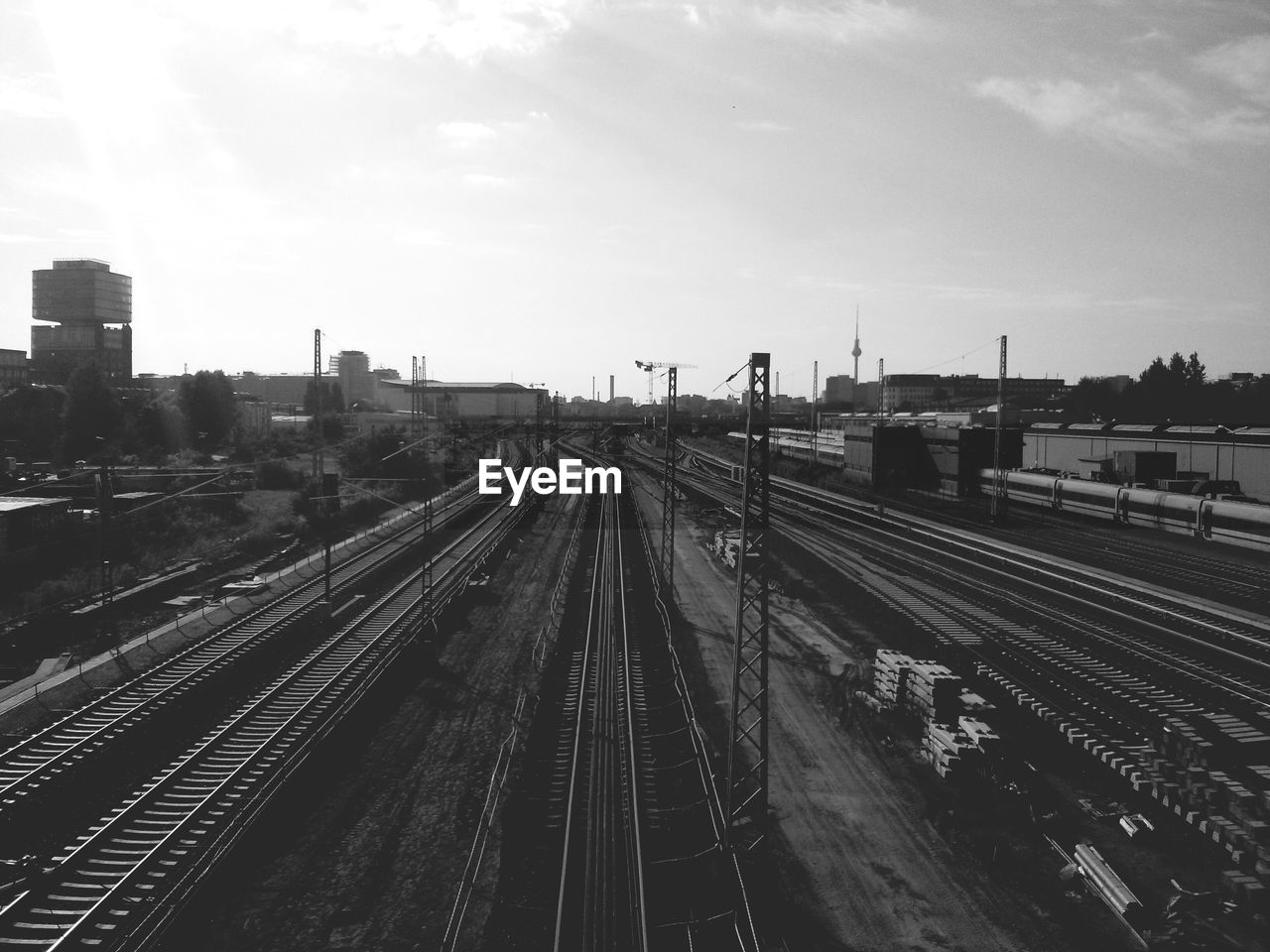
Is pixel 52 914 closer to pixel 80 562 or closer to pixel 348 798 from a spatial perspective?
pixel 348 798

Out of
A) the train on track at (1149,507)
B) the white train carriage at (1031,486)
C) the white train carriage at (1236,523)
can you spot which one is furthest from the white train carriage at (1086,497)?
the white train carriage at (1236,523)

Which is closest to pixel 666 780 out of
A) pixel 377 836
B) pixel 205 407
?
pixel 377 836

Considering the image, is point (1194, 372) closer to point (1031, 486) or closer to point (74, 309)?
point (1031, 486)

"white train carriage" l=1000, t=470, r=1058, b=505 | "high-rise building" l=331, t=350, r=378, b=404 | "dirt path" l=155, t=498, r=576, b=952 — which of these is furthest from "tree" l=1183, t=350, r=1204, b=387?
"high-rise building" l=331, t=350, r=378, b=404

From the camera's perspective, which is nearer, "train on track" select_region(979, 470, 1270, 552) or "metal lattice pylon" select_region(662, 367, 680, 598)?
"metal lattice pylon" select_region(662, 367, 680, 598)

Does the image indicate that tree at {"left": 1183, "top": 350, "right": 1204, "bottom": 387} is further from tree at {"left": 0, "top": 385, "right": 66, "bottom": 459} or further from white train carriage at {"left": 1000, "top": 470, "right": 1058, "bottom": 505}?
tree at {"left": 0, "top": 385, "right": 66, "bottom": 459}

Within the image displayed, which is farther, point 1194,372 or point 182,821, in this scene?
point 1194,372
